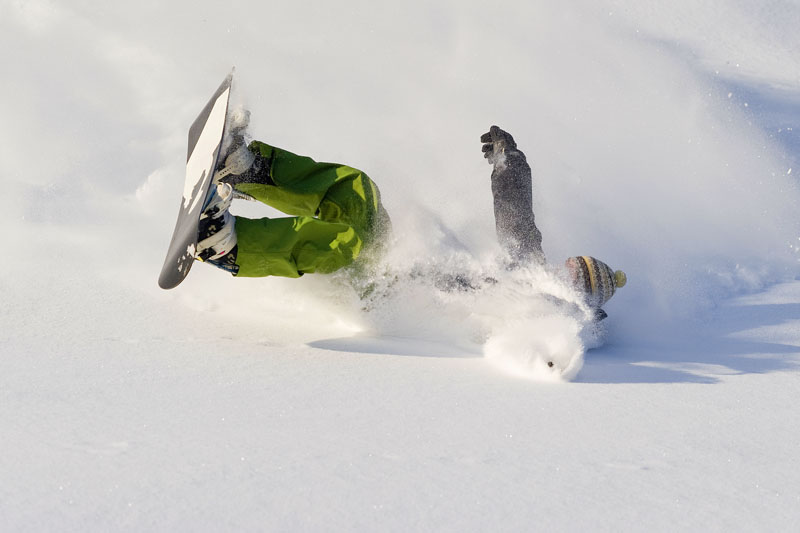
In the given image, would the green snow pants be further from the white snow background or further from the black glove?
the black glove

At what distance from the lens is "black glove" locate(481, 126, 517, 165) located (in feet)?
9.30

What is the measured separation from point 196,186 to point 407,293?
690 millimetres

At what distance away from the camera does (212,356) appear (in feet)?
6.35

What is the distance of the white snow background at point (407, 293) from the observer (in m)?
1.26

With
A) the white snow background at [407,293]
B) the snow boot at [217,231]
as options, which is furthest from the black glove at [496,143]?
the snow boot at [217,231]

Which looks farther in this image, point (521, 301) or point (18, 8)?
point (18, 8)

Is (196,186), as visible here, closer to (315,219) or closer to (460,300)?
(315,219)

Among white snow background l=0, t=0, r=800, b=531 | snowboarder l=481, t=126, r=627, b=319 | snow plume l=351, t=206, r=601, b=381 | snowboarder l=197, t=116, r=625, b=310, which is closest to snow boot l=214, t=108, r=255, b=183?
snowboarder l=197, t=116, r=625, b=310

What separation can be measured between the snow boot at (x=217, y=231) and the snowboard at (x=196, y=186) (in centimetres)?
3

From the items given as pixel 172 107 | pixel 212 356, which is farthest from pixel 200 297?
pixel 172 107

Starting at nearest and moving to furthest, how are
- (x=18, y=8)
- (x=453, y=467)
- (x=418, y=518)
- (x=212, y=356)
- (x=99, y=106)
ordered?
(x=418, y=518) < (x=453, y=467) < (x=212, y=356) < (x=99, y=106) < (x=18, y=8)

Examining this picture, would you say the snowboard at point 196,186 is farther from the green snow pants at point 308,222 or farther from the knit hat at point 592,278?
the knit hat at point 592,278

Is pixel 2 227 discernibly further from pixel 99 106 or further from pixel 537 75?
pixel 537 75

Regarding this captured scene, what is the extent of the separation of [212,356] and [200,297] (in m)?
0.56
